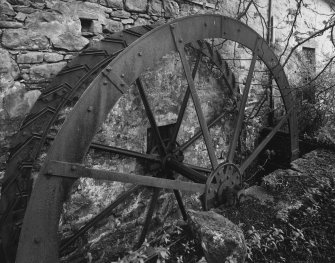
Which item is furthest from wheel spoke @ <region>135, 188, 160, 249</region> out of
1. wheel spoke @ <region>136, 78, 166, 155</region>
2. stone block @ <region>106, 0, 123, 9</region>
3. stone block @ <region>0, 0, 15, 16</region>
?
stone block @ <region>0, 0, 15, 16</region>

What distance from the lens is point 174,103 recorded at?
12.6ft

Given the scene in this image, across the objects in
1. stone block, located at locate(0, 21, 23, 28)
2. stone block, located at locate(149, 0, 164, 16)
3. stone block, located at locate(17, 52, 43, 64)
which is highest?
stone block, located at locate(149, 0, 164, 16)

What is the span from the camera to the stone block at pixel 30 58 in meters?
2.47

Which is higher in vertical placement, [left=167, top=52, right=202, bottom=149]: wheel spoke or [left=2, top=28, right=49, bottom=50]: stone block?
[left=2, top=28, right=49, bottom=50]: stone block

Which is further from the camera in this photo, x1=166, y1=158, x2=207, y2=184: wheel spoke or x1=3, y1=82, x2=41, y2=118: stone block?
x1=166, y1=158, x2=207, y2=184: wheel spoke

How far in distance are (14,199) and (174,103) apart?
2196 mm

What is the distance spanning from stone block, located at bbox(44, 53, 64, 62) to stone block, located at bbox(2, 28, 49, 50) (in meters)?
0.07

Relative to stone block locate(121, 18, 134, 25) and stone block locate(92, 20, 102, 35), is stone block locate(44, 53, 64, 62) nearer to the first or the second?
stone block locate(92, 20, 102, 35)

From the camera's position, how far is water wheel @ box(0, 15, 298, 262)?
1.83 metres

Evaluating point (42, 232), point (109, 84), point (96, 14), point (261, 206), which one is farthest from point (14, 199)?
point (261, 206)

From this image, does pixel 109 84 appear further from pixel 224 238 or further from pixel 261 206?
pixel 261 206

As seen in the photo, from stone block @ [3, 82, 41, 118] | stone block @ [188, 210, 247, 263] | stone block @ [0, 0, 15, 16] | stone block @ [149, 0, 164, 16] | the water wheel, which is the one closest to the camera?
stone block @ [188, 210, 247, 263]

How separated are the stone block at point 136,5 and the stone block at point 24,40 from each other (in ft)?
3.15

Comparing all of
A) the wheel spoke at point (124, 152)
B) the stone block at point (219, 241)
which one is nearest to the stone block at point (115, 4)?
the wheel spoke at point (124, 152)
